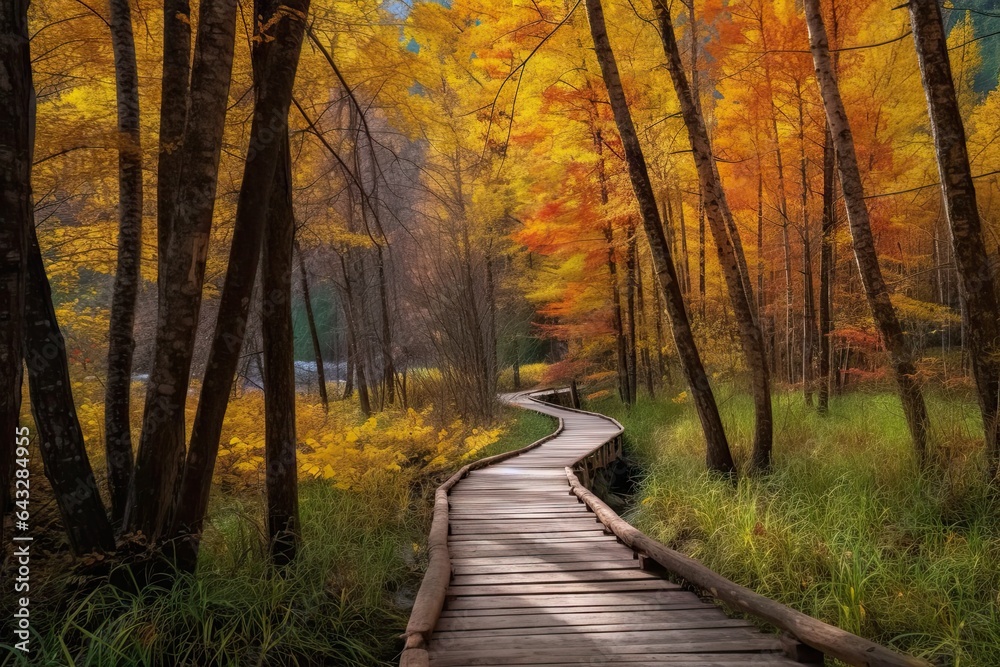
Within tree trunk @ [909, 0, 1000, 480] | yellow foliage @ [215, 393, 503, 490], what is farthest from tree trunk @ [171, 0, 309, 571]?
tree trunk @ [909, 0, 1000, 480]

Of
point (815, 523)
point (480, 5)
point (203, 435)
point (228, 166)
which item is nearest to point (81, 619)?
point (203, 435)

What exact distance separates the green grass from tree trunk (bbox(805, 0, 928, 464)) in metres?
0.36

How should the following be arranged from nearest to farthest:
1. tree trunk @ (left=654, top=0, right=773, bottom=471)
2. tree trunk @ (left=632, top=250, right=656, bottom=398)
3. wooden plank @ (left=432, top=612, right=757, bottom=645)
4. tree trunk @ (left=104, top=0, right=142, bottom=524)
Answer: wooden plank @ (left=432, top=612, right=757, bottom=645)
tree trunk @ (left=104, top=0, right=142, bottom=524)
tree trunk @ (left=654, top=0, right=773, bottom=471)
tree trunk @ (left=632, top=250, right=656, bottom=398)

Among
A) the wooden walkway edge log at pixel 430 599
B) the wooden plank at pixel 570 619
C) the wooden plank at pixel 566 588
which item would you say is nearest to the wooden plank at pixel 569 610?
the wooden plank at pixel 570 619

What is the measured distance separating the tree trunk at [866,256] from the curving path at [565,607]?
3269 millimetres

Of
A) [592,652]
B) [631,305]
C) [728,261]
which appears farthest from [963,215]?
[631,305]

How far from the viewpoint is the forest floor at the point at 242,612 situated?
2848mm

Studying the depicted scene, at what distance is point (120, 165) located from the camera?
5.15 m

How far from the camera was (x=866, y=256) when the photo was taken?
6.25 metres

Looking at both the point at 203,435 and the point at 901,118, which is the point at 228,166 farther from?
the point at 901,118

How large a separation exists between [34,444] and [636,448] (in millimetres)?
10510

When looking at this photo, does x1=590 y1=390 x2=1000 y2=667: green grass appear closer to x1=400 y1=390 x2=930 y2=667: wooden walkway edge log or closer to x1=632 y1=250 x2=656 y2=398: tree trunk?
x1=400 y1=390 x2=930 y2=667: wooden walkway edge log

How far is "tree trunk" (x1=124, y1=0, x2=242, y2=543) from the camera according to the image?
3320 mm

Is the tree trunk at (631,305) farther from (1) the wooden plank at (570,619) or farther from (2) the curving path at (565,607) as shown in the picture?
(1) the wooden plank at (570,619)
